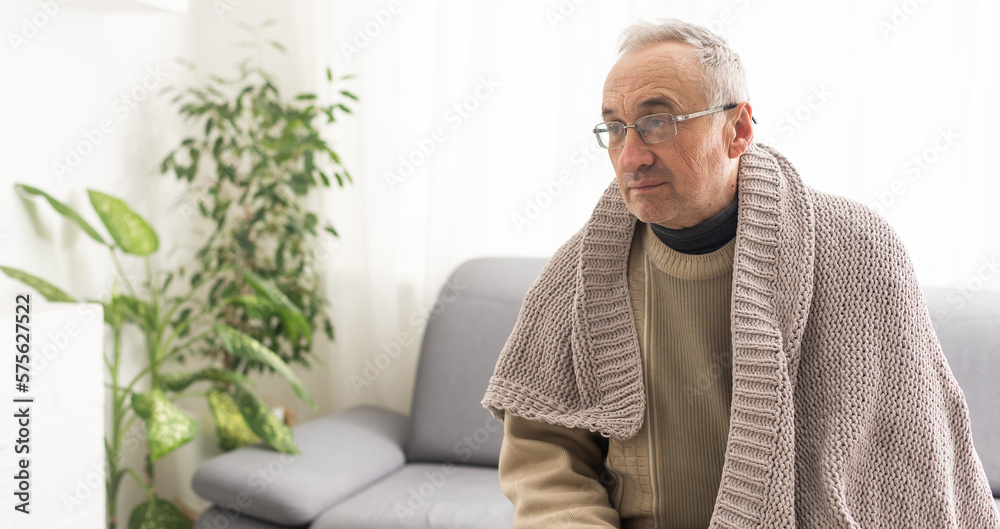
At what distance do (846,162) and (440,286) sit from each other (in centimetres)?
136

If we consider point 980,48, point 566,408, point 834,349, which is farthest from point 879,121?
point 566,408

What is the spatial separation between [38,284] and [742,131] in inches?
70.5

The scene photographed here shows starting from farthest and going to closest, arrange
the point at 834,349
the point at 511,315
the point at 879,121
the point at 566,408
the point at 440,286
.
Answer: the point at 440,286 → the point at 511,315 → the point at 879,121 → the point at 566,408 → the point at 834,349

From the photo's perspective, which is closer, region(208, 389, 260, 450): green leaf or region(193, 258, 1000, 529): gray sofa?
region(193, 258, 1000, 529): gray sofa

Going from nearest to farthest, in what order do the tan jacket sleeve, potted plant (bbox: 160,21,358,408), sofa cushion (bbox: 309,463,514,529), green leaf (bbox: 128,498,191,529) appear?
the tan jacket sleeve < sofa cushion (bbox: 309,463,514,529) < green leaf (bbox: 128,498,191,529) < potted plant (bbox: 160,21,358,408)

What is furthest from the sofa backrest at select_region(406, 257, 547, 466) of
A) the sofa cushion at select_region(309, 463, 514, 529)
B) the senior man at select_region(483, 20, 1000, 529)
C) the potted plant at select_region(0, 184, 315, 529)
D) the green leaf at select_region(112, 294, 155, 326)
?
the senior man at select_region(483, 20, 1000, 529)

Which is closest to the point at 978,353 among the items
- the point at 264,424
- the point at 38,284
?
the point at 264,424

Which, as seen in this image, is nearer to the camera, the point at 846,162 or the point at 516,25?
the point at 846,162

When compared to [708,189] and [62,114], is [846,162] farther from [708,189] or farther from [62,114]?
[62,114]

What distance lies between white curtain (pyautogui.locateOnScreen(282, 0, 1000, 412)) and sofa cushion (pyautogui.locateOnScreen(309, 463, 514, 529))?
64cm

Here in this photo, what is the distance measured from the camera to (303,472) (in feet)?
6.35

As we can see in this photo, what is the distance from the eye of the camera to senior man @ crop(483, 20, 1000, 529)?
1.05 metres

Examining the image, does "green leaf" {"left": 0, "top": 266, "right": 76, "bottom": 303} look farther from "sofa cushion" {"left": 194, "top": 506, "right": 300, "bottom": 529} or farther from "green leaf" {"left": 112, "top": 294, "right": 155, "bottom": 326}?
"sofa cushion" {"left": 194, "top": 506, "right": 300, "bottom": 529}

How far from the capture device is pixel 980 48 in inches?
75.9
